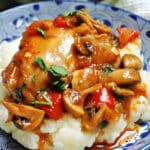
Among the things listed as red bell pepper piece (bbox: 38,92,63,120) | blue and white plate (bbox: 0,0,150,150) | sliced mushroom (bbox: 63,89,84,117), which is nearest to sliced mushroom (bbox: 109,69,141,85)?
sliced mushroom (bbox: 63,89,84,117)

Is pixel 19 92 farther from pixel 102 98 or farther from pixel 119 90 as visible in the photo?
pixel 119 90

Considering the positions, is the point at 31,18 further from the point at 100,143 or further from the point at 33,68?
the point at 100,143

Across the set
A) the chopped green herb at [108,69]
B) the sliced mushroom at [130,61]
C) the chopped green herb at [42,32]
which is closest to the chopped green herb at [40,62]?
the chopped green herb at [42,32]

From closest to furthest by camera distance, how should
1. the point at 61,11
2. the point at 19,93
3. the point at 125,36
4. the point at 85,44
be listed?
the point at 19,93, the point at 85,44, the point at 125,36, the point at 61,11

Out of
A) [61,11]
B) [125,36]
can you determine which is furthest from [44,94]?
[61,11]

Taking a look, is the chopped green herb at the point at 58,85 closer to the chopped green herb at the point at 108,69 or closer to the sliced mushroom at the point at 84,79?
the sliced mushroom at the point at 84,79
